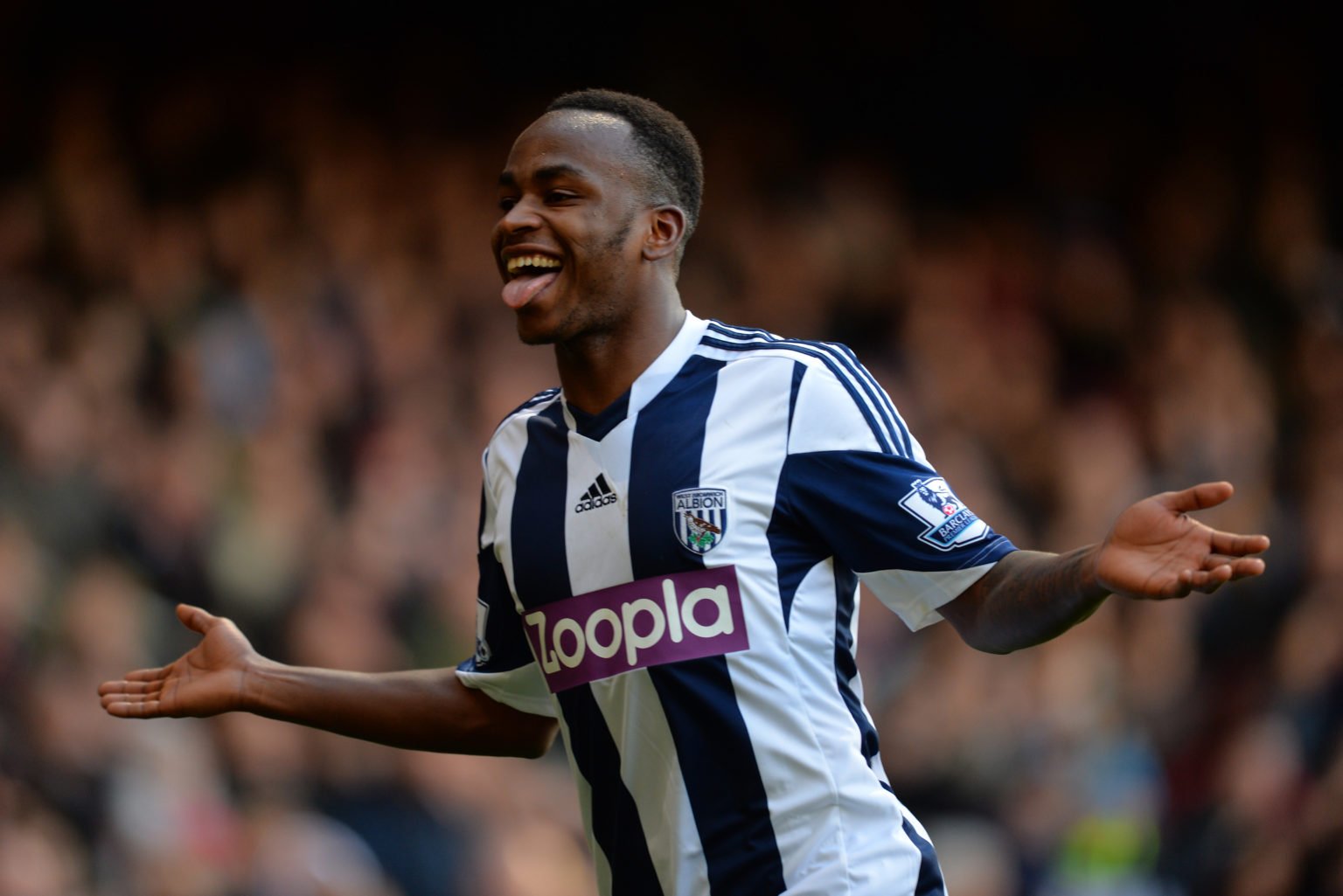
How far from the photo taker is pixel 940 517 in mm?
2602

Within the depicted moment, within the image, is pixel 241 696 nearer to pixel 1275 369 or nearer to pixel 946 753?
pixel 946 753

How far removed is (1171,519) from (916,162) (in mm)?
5981

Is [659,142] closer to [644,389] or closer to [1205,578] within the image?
[644,389]

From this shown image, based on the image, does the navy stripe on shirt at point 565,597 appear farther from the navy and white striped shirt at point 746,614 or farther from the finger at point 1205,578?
Answer: the finger at point 1205,578

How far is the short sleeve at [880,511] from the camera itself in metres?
2.60

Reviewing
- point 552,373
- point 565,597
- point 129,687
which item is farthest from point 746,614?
point 552,373

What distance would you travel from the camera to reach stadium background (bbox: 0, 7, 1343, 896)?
242 inches

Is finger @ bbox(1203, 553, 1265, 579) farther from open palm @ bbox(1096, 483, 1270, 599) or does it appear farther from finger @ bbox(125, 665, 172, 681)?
finger @ bbox(125, 665, 172, 681)

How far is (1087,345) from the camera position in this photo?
7637 millimetres

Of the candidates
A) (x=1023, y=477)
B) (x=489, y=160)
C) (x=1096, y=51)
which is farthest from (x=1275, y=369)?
(x=489, y=160)

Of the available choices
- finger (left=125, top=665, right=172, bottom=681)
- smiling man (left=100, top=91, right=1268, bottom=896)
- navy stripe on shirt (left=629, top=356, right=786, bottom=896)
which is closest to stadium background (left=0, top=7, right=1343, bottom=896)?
finger (left=125, top=665, right=172, bottom=681)

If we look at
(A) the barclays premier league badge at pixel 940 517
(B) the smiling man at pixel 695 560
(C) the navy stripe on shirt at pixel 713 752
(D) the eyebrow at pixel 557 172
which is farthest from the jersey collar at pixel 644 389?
(A) the barclays premier league badge at pixel 940 517

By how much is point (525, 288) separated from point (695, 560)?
A: 0.58 m

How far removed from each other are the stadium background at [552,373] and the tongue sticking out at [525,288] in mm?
3615
